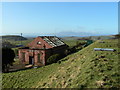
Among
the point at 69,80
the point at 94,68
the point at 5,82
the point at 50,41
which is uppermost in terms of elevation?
the point at 50,41

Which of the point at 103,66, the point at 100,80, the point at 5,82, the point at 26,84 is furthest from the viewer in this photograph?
the point at 5,82

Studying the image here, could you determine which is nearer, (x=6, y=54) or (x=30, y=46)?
(x=6, y=54)

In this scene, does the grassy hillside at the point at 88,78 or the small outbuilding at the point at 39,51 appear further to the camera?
the small outbuilding at the point at 39,51

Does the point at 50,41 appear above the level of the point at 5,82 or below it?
above

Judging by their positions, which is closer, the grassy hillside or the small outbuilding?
the grassy hillside

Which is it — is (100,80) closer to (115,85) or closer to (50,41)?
(115,85)

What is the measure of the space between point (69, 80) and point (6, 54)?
60.5 feet

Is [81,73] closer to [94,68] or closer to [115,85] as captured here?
[94,68]

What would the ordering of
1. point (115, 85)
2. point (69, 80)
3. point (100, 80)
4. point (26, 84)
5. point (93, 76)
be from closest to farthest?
point (115, 85) < point (100, 80) < point (93, 76) < point (69, 80) < point (26, 84)

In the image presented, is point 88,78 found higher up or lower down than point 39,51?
lower down

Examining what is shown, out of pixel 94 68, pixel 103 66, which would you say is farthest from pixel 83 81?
pixel 103 66

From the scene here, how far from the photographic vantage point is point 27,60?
114ft

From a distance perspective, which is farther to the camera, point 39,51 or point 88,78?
point 39,51

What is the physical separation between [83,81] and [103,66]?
138 inches
